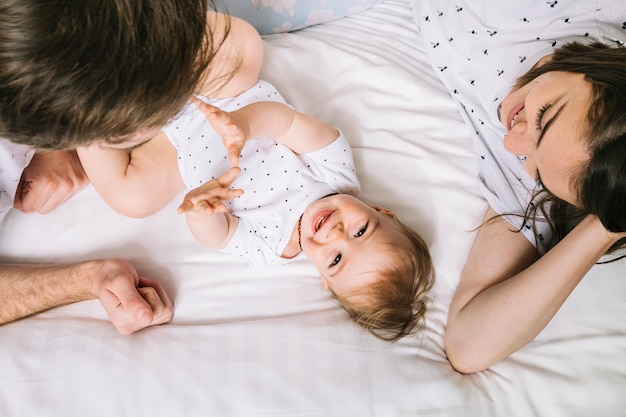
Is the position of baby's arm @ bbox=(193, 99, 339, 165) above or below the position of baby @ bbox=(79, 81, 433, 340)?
above

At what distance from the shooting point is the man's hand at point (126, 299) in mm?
1028

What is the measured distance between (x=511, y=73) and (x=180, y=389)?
3.34 feet

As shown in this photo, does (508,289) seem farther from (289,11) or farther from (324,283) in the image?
(289,11)

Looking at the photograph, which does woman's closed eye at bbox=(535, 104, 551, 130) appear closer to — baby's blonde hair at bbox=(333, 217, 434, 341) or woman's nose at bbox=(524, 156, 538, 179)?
woman's nose at bbox=(524, 156, 538, 179)

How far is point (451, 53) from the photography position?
1314mm

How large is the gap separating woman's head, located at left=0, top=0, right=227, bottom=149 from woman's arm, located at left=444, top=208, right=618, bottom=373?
0.77 m

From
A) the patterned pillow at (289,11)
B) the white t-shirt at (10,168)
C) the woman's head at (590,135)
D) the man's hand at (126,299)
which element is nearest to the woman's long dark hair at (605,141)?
the woman's head at (590,135)

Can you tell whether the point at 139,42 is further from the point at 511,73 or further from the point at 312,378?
the point at 511,73

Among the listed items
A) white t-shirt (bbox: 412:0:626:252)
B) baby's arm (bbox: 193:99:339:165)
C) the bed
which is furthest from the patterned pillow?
baby's arm (bbox: 193:99:339:165)

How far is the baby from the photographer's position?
1116 mm

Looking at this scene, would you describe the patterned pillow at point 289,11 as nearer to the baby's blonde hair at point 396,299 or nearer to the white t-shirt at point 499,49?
the white t-shirt at point 499,49

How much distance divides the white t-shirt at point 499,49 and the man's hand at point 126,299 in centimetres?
82

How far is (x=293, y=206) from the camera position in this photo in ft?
4.08

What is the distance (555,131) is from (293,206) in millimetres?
612
